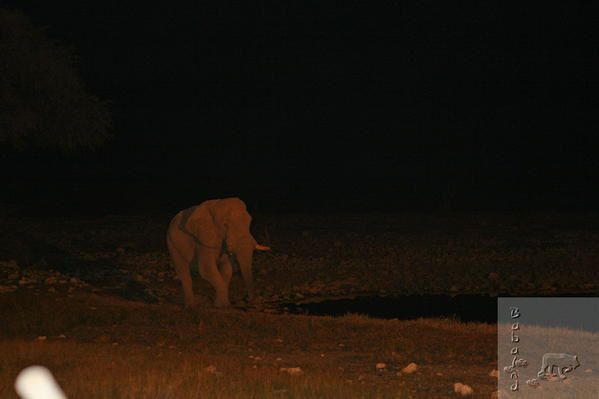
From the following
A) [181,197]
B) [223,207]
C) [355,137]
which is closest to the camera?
[223,207]

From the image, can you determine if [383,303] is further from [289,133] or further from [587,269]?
[289,133]

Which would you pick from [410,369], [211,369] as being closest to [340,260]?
[410,369]

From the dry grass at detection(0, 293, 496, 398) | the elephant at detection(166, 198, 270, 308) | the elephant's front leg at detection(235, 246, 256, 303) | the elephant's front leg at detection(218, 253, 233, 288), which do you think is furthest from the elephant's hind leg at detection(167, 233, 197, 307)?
the dry grass at detection(0, 293, 496, 398)

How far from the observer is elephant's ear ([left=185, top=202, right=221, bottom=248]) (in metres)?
19.4

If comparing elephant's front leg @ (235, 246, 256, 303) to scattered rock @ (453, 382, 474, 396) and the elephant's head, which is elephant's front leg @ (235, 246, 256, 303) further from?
scattered rock @ (453, 382, 474, 396)

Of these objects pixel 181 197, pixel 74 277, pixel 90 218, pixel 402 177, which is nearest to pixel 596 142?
pixel 402 177

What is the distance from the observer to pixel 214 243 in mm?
19500

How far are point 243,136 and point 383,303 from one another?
84039 millimetres

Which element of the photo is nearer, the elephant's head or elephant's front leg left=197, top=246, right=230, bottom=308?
elephant's front leg left=197, top=246, right=230, bottom=308

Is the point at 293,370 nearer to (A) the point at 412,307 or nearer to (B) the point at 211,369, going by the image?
(B) the point at 211,369

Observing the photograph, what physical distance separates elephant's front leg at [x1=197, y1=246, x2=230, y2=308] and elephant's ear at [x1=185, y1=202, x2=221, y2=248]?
15cm

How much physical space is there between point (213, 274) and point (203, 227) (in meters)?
0.94

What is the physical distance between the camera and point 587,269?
25219 millimetres

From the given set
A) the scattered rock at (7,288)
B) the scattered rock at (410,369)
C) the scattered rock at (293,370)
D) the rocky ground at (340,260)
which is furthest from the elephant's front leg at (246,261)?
the scattered rock at (410,369)
